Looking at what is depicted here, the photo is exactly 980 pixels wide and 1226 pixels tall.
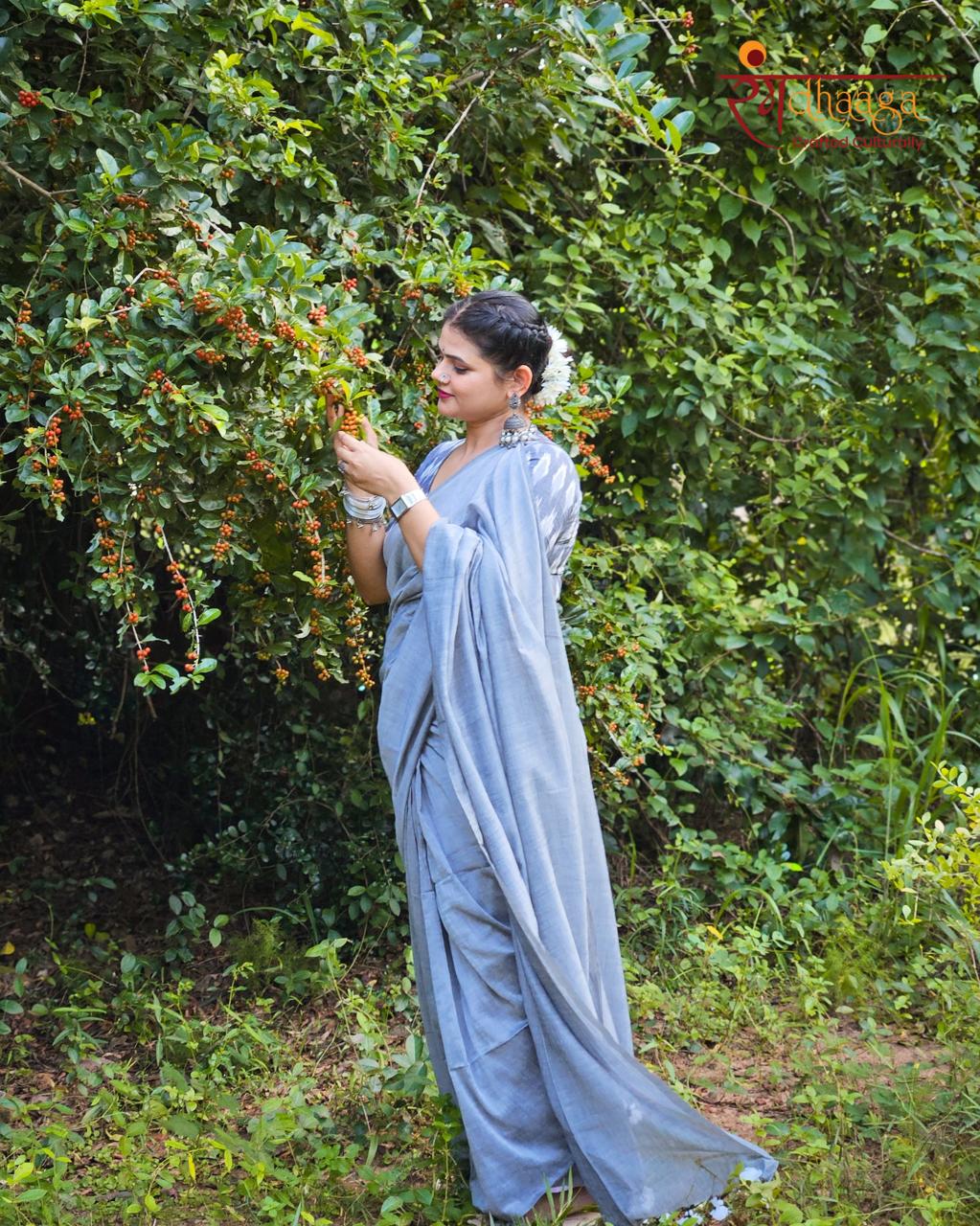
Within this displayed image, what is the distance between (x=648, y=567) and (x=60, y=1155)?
219cm

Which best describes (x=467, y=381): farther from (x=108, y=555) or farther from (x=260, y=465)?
(x=108, y=555)

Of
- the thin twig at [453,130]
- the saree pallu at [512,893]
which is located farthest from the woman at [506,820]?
the thin twig at [453,130]

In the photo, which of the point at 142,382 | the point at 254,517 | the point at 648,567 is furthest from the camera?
the point at 648,567

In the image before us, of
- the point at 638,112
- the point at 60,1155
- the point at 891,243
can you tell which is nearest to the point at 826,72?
the point at 891,243

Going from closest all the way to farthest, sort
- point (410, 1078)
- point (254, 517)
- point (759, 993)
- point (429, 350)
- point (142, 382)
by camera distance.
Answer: point (142, 382) < point (254, 517) < point (410, 1078) < point (429, 350) < point (759, 993)

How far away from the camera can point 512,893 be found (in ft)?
8.27

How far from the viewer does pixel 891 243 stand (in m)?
4.36

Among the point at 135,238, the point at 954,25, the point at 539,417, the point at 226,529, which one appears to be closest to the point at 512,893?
the point at 226,529

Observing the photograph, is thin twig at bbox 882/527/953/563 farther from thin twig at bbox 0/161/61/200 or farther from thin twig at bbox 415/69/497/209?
thin twig at bbox 0/161/61/200

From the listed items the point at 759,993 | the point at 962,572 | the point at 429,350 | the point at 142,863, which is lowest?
the point at 142,863

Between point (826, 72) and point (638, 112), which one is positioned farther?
point (826, 72)

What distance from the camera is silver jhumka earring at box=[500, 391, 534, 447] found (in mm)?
2691

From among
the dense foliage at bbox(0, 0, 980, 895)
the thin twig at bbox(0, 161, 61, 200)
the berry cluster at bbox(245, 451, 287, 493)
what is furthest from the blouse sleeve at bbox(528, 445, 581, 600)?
the thin twig at bbox(0, 161, 61, 200)

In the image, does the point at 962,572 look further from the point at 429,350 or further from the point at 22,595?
the point at 22,595
